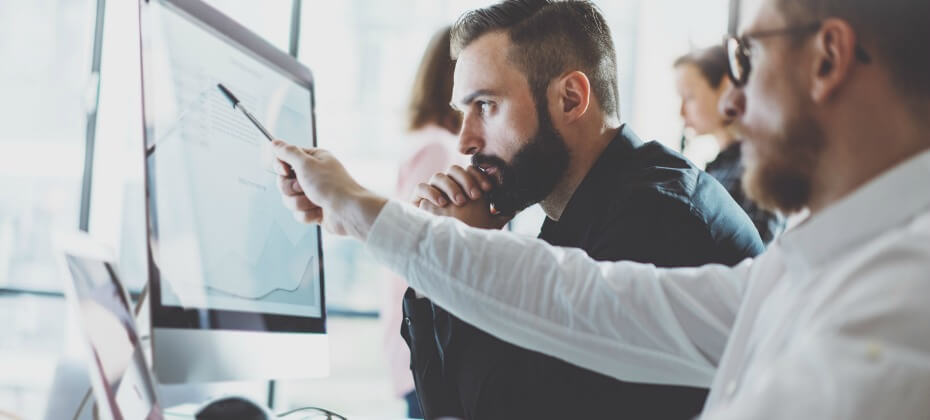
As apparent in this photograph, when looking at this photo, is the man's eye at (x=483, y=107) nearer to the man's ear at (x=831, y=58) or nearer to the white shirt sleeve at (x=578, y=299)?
the white shirt sleeve at (x=578, y=299)

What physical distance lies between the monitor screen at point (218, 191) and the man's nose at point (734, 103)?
61 centimetres

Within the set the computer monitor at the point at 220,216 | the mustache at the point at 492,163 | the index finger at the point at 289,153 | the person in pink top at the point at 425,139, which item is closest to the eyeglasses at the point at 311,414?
the computer monitor at the point at 220,216

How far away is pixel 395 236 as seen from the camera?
0.91 meters

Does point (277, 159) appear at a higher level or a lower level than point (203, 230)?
higher

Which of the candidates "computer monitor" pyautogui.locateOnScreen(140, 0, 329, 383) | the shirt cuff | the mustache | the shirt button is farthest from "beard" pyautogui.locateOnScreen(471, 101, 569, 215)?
the shirt button

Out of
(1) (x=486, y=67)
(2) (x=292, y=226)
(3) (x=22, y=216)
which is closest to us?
(2) (x=292, y=226)

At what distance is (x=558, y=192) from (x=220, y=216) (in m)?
0.80

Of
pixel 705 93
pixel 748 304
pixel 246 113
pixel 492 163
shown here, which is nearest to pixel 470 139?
pixel 492 163

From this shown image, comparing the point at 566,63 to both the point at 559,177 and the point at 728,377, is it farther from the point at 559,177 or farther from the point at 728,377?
the point at 728,377

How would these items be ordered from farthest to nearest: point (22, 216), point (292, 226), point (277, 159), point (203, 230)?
1. point (22, 216)
2. point (292, 226)
3. point (277, 159)
4. point (203, 230)

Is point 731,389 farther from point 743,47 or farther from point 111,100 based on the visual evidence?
point 111,100

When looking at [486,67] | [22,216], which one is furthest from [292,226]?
[22,216]

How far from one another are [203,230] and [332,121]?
298 centimetres

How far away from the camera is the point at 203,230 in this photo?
960mm
